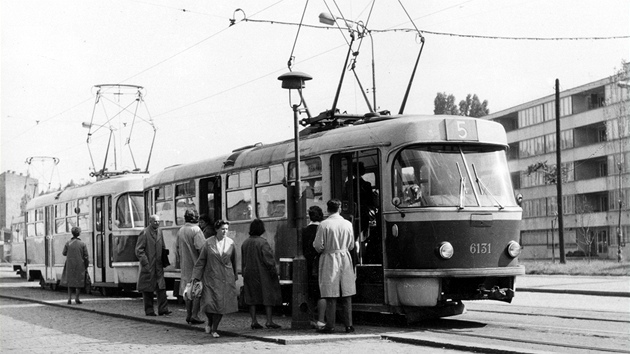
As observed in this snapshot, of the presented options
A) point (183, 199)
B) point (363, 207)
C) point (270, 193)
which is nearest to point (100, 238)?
point (183, 199)

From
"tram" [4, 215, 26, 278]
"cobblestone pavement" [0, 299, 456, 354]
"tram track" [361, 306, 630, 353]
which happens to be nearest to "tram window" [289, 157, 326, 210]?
"tram track" [361, 306, 630, 353]

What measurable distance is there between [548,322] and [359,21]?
36.4ft

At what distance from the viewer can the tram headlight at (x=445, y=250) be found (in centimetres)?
1286

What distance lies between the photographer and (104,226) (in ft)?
82.9

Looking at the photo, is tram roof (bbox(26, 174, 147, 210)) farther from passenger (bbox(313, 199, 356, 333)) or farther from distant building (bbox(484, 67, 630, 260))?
distant building (bbox(484, 67, 630, 260))

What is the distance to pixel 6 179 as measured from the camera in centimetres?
11231

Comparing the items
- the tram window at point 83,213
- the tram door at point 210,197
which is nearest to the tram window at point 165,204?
the tram door at point 210,197

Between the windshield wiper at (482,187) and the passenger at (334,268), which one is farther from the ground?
the windshield wiper at (482,187)

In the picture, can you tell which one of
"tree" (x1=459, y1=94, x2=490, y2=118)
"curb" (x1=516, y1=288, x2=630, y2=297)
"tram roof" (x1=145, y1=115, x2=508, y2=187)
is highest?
"tree" (x1=459, y1=94, x2=490, y2=118)

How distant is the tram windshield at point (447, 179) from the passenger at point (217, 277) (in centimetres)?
264

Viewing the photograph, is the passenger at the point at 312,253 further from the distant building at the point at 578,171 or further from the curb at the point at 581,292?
the distant building at the point at 578,171

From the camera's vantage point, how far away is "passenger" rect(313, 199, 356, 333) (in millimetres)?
12570

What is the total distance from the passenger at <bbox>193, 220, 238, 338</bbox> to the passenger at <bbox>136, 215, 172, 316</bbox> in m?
3.79

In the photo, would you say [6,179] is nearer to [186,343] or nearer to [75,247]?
[75,247]
